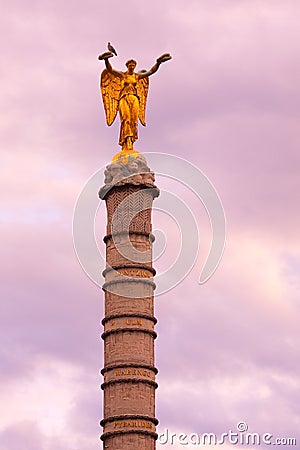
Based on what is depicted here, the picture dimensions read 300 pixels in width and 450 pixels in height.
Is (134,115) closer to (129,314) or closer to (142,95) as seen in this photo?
(142,95)

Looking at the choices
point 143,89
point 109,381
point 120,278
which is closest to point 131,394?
point 109,381

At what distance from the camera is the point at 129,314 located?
76.6m

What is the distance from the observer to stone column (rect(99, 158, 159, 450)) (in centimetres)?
7500

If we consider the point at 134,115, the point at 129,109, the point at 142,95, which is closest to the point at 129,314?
the point at 134,115

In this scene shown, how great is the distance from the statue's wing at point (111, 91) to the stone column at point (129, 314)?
3789 mm

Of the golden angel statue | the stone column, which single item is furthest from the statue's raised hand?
the stone column

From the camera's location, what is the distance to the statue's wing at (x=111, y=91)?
8175 centimetres

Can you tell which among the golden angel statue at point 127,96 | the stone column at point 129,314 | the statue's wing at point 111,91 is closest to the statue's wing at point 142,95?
the golden angel statue at point 127,96

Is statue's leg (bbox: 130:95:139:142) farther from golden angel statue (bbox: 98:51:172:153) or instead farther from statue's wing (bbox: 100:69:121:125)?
statue's wing (bbox: 100:69:121:125)

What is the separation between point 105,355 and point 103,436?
4462 millimetres

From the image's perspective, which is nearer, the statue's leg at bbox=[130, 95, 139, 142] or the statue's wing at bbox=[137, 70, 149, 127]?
the statue's leg at bbox=[130, 95, 139, 142]

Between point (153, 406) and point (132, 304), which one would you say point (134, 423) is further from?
point (132, 304)

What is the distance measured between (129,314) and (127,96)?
42.8 ft

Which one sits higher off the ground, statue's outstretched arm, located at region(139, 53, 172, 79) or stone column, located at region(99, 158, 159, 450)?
statue's outstretched arm, located at region(139, 53, 172, 79)
